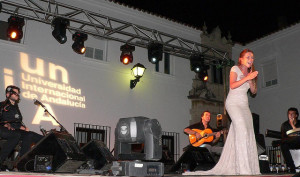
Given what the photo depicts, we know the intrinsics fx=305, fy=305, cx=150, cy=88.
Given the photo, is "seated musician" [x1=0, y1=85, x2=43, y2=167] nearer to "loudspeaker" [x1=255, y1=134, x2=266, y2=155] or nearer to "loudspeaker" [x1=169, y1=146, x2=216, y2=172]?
"loudspeaker" [x1=169, y1=146, x2=216, y2=172]

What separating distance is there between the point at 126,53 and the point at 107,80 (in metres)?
1.32

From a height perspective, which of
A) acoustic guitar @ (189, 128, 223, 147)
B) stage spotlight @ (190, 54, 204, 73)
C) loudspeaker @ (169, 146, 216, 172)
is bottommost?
loudspeaker @ (169, 146, 216, 172)

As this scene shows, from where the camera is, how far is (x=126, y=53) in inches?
413

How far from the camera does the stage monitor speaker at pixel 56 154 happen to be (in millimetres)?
5051

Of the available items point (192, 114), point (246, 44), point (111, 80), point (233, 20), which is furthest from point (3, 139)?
point (246, 44)

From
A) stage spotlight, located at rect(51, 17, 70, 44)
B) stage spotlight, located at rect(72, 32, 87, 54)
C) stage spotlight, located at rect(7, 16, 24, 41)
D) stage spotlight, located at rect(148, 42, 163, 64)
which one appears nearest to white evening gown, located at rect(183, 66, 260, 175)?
stage spotlight, located at rect(51, 17, 70, 44)

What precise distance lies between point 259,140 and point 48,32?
7.53 meters

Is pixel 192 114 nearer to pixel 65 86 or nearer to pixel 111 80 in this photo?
pixel 111 80

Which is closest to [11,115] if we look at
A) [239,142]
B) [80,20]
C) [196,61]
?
[80,20]

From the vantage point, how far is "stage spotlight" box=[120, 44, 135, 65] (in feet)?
34.1

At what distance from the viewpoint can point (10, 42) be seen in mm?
9242

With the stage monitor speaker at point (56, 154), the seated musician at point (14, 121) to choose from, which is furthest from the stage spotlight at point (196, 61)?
the stage monitor speaker at point (56, 154)

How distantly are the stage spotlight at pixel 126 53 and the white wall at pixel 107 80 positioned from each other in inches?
30.2

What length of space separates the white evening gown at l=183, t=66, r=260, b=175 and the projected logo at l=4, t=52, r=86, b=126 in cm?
677
